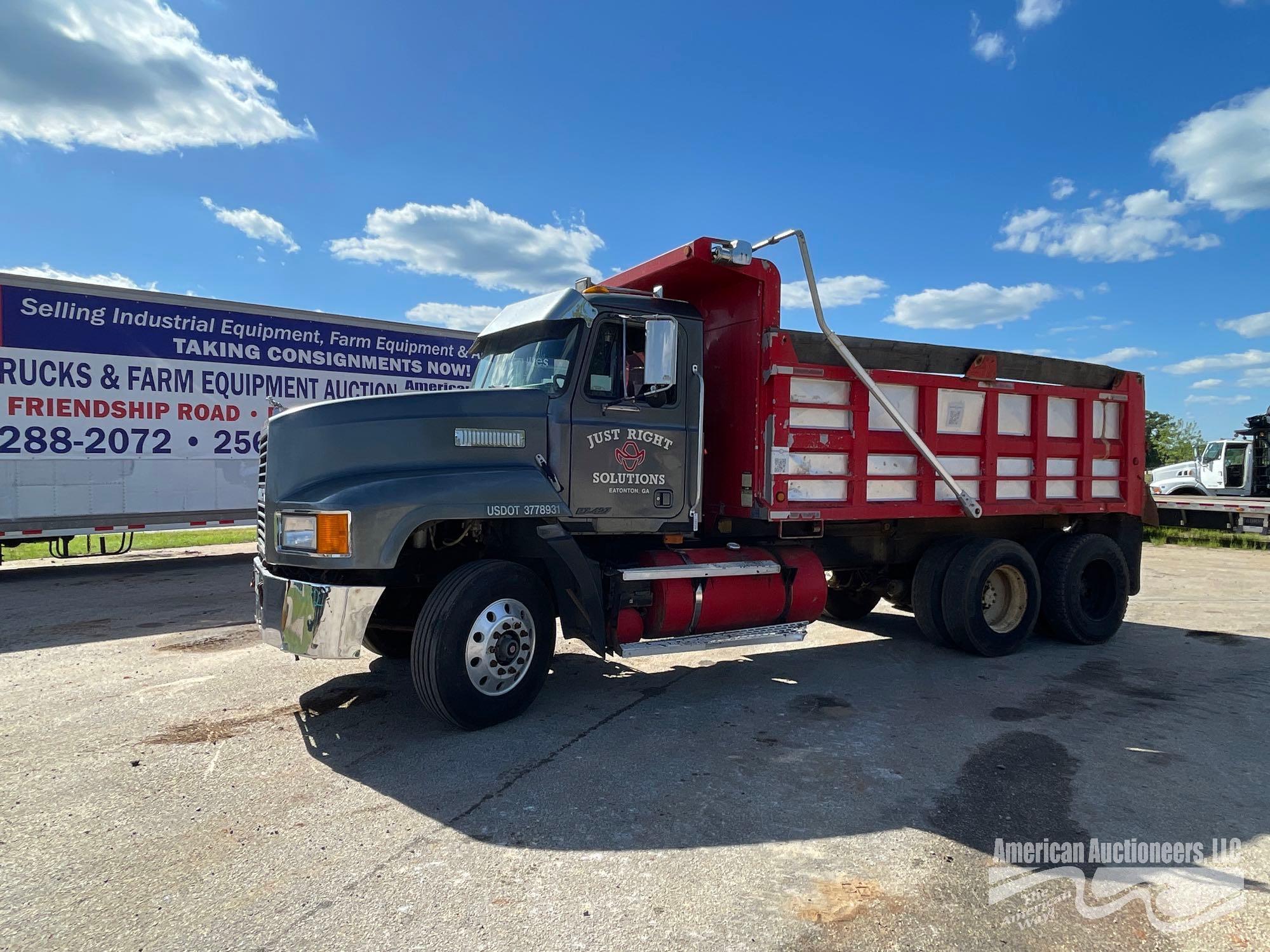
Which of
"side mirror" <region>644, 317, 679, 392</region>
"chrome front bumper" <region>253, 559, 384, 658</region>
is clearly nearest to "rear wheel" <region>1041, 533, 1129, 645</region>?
"side mirror" <region>644, 317, 679, 392</region>

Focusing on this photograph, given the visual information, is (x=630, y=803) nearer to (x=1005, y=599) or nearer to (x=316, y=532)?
(x=316, y=532)

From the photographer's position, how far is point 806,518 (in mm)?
6160

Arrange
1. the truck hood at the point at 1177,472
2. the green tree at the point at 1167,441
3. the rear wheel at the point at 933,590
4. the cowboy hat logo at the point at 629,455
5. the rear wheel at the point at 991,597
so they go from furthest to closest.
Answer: the green tree at the point at 1167,441 < the truck hood at the point at 1177,472 < the rear wheel at the point at 933,590 < the rear wheel at the point at 991,597 < the cowboy hat logo at the point at 629,455

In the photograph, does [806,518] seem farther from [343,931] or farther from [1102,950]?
[343,931]

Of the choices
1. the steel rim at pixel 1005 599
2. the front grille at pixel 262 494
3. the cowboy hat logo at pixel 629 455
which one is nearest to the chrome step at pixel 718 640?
the cowboy hat logo at pixel 629 455

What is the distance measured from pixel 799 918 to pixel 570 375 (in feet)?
11.8

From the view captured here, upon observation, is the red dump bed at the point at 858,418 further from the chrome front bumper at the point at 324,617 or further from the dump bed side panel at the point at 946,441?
the chrome front bumper at the point at 324,617

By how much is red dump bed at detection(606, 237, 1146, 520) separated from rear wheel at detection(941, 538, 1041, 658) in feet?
1.35

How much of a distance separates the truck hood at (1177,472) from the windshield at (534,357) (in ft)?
77.4

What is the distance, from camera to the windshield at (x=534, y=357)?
5.44m

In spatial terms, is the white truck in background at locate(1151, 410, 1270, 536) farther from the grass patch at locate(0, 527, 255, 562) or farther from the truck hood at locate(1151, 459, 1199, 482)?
the grass patch at locate(0, 527, 255, 562)

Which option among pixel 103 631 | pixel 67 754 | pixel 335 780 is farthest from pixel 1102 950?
pixel 103 631

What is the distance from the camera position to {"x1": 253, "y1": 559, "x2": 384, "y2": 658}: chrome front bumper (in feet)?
14.9

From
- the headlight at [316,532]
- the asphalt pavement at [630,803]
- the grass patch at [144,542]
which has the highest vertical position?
the headlight at [316,532]
